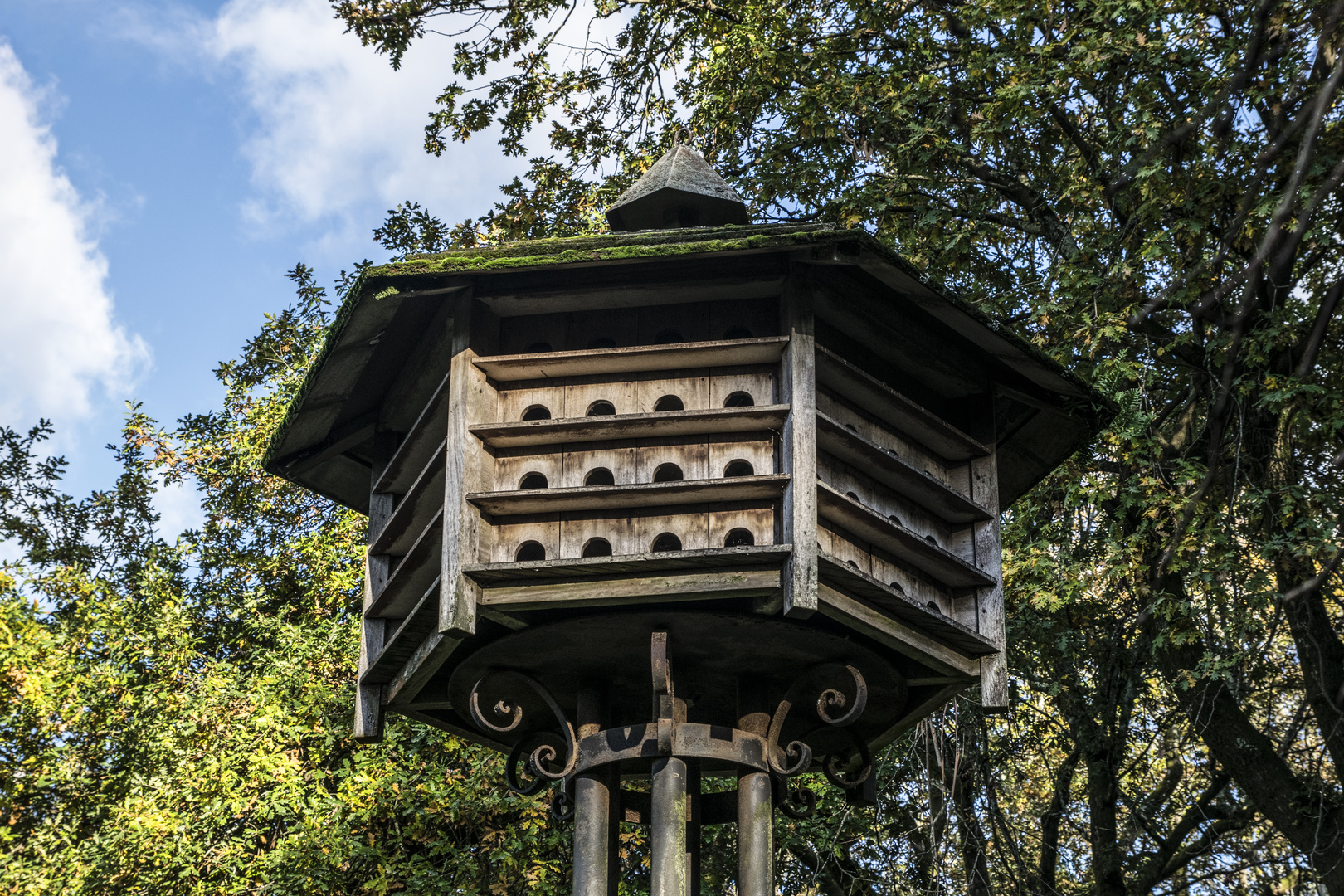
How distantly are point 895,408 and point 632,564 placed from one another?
1.38 m

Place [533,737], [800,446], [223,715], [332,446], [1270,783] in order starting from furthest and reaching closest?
[223,715] < [1270,783] < [332,446] < [533,737] < [800,446]

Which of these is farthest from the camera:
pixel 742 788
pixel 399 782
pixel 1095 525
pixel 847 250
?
pixel 399 782

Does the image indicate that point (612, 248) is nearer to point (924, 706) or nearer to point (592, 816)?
point (592, 816)

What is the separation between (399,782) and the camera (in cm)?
978

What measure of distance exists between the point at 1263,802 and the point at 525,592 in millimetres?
5589

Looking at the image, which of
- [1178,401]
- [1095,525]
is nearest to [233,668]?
[1095,525]

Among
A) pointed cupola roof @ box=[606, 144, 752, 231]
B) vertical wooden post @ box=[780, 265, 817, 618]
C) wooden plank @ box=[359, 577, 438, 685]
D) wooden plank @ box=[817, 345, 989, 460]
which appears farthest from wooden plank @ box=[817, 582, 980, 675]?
pointed cupola roof @ box=[606, 144, 752, 231]

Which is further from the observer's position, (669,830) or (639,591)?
(669,830)

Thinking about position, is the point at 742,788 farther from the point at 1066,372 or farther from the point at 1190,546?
the point at 1190,546

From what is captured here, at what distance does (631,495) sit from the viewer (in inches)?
177

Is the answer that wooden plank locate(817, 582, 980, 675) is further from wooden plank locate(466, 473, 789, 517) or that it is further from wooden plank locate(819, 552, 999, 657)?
wooden plank locate(466, 473, 789, 517)

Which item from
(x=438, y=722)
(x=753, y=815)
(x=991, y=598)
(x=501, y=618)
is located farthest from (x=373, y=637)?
(x=991, y=598)

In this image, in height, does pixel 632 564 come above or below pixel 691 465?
below

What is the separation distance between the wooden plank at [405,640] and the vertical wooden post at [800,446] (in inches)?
50.6
